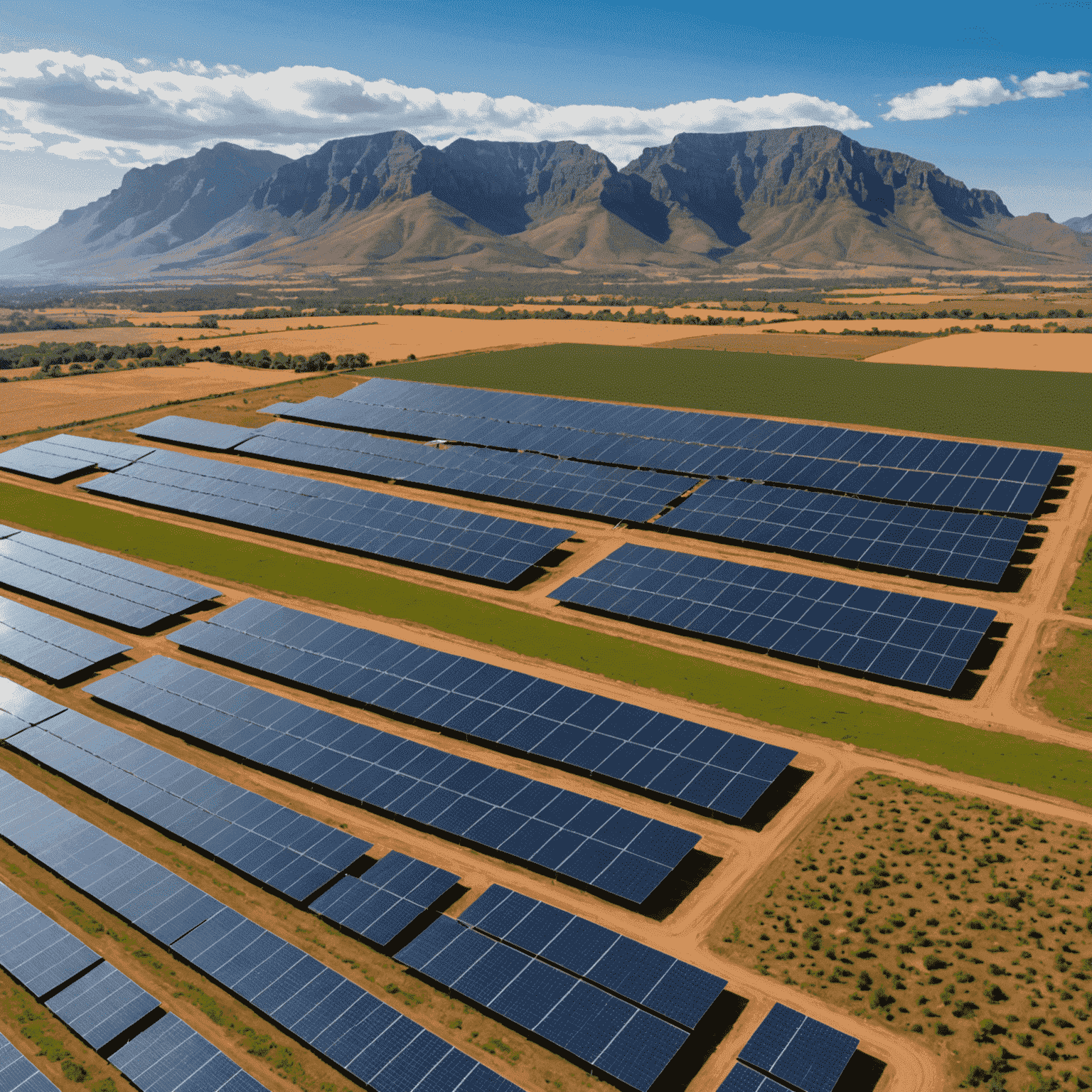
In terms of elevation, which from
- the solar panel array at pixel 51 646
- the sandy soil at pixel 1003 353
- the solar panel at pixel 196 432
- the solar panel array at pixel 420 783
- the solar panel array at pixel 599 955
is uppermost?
the sandy soil at pixel 1003 353

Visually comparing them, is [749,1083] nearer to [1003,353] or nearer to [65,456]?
[65,456]

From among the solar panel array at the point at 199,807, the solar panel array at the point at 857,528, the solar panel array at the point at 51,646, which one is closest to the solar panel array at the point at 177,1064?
the solar panel array at the point at 199,807

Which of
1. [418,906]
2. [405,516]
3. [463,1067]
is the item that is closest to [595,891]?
[418,906]

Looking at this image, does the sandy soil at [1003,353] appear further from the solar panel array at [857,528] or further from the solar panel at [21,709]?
the solar panel at [21,709]

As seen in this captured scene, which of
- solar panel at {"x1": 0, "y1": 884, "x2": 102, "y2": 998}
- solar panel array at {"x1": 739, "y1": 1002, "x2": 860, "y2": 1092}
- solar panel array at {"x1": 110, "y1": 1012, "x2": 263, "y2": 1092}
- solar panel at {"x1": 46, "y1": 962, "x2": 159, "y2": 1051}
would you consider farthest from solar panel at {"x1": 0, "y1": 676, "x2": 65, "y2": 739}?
solar panel array at {"x1": 739, "y1": 1002, "x2": 860, "y2": 1092}

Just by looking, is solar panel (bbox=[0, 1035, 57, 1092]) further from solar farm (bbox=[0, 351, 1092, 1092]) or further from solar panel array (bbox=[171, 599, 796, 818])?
solar panel array (bbox=[171, 599, 796, 818])

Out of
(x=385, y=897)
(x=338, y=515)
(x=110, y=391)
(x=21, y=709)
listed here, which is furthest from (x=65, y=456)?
(x=385, y=897)
